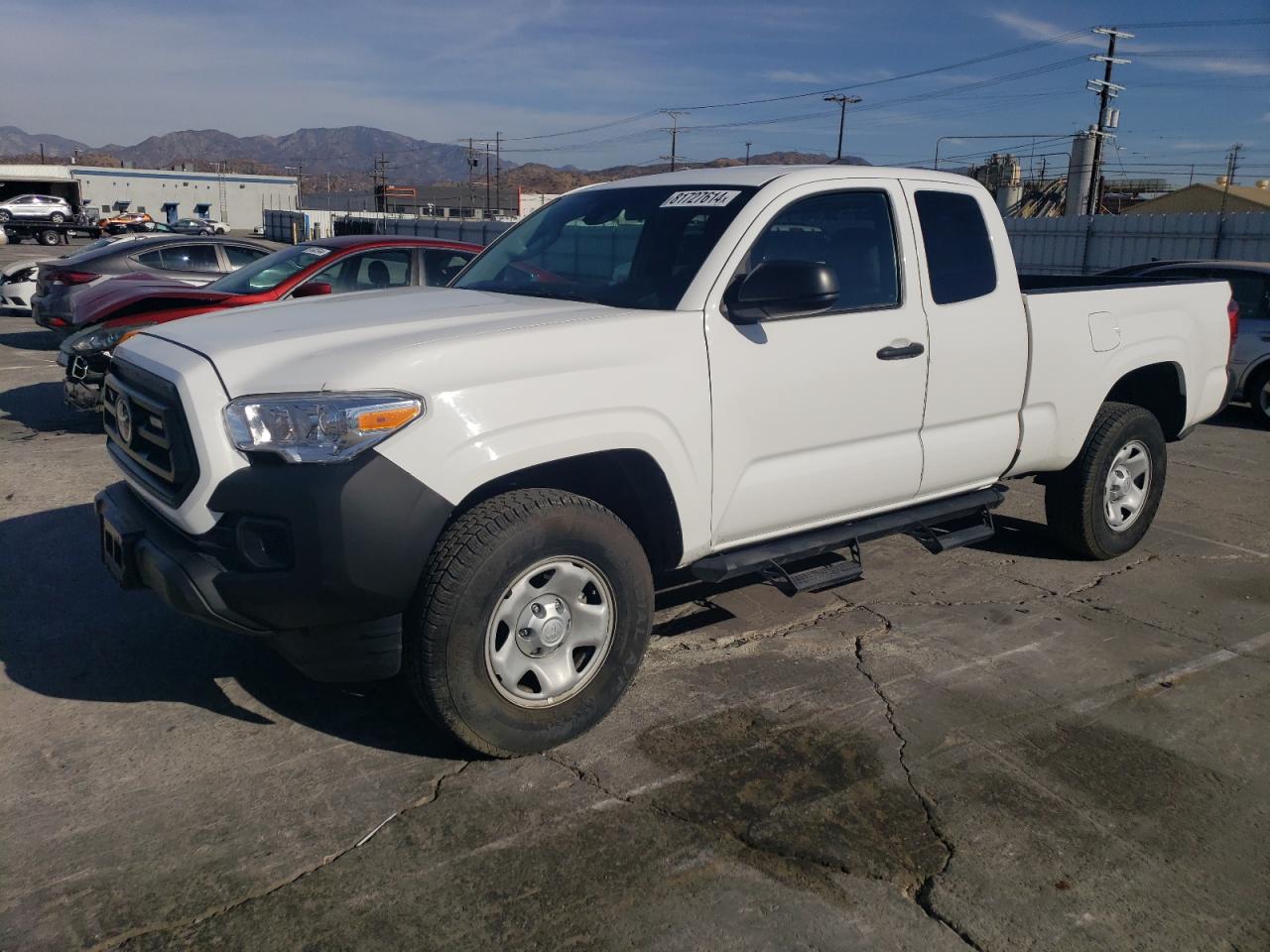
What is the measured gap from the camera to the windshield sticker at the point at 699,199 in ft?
13.9

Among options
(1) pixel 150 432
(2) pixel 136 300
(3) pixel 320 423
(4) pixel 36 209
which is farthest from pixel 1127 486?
(4) pixel 36 209

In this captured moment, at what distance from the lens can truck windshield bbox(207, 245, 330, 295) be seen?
894cm

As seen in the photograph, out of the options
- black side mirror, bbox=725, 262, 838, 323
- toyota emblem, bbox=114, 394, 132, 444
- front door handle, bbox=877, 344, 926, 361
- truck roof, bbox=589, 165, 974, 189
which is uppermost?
truck roof, bbox=589, 165, 974, 189

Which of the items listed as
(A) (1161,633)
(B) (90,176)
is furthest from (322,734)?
(B) (90,176)

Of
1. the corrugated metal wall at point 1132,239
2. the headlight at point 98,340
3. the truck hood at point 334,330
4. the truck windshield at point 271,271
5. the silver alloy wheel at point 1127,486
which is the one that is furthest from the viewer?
the corrugated metal wall at point 1132,239

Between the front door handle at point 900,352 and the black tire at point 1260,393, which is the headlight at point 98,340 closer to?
the front door handle at point 900,352

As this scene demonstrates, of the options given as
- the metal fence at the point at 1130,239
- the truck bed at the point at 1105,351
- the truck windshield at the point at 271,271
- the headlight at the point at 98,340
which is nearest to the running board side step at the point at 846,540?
the truck bed at the point at 1105,351

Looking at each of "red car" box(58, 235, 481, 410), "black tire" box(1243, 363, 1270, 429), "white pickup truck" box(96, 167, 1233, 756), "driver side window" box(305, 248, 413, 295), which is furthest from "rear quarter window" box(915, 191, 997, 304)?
"black tire" box(1243, 363, 1270, 429)

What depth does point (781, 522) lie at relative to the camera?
4.23m

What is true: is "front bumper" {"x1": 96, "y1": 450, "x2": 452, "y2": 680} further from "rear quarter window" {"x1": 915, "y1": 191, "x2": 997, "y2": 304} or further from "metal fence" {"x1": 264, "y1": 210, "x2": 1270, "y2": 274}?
"metal fence" {"x1": 264, "y1": 210, "x2": 1270, "y2": 274}

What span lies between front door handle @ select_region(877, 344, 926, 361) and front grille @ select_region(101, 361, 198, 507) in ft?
8.76

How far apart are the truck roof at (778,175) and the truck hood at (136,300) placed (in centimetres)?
518

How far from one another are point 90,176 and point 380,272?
9488cm

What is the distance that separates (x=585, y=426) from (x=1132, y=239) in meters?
25.4
